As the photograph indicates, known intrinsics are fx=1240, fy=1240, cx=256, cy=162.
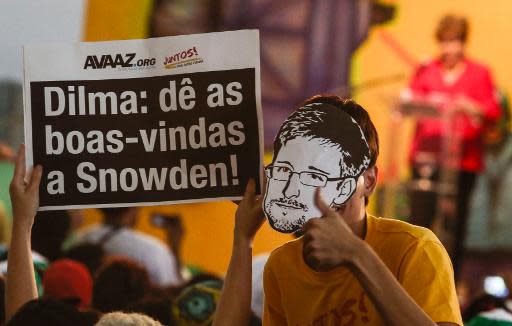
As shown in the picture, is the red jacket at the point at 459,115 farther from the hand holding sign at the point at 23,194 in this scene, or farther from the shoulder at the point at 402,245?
the shoulder at the point at 402,245

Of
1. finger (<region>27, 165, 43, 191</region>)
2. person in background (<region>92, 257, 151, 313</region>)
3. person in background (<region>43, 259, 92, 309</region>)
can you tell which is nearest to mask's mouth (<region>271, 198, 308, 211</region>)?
finger (<region>27, 165, 43, 191</region>)

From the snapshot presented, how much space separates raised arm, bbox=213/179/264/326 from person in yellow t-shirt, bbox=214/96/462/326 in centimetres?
6

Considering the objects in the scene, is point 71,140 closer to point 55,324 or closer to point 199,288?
point 55,324

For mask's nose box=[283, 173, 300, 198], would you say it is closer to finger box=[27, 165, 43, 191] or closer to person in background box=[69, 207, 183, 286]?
finger box=[27, 165, 43, 191]

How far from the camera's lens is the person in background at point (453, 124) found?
23.9ft

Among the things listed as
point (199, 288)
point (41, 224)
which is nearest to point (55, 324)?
point (199, 288)

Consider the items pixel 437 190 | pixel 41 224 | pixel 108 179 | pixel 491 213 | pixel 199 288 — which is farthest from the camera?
pixel 491 213

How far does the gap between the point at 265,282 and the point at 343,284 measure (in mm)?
214

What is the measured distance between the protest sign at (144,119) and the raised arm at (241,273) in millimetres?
117

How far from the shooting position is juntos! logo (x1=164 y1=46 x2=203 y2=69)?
8.59 feet

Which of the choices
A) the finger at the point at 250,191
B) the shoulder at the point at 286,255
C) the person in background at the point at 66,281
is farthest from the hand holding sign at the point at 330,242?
the person in background at the point at 66,281

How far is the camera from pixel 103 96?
8.78 ft

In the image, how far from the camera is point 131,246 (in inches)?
213

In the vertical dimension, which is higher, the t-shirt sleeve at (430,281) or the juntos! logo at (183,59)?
the juntos! logo at (183,59)
